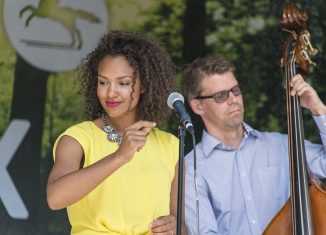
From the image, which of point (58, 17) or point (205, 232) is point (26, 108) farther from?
point (205, 232)

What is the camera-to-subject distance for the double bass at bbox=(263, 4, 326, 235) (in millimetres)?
2650

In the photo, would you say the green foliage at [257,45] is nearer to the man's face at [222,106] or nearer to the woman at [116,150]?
the man's face at [222,106]

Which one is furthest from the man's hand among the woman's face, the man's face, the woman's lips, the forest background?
the forest background

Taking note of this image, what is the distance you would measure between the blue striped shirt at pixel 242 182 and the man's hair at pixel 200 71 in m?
0.23

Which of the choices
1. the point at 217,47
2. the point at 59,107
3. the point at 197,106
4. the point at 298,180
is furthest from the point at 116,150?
the point at 217,47

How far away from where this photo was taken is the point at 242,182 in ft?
10.5

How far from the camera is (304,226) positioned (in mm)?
2629

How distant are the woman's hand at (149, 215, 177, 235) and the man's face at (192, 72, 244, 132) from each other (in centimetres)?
85

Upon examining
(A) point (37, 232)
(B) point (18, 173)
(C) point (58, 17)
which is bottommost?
(A) point (37, 232)

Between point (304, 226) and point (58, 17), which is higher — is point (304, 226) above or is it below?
below

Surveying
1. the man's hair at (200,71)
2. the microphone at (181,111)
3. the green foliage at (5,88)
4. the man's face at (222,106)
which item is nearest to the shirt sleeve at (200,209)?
the man's face at (222,106)

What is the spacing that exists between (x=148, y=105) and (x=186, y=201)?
0.66 meters

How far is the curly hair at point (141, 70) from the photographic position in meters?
2.62

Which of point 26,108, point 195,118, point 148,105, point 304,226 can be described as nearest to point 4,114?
point 26,108
